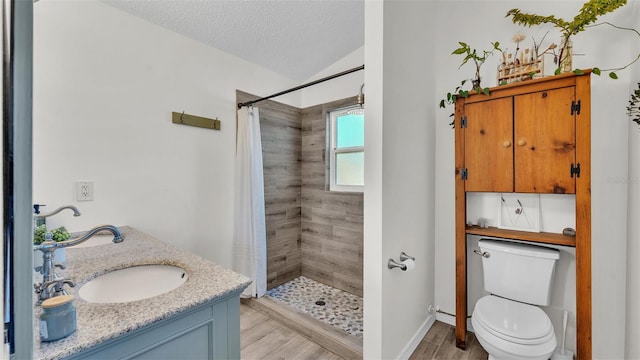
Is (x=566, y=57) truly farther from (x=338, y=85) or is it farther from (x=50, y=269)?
(x=50, y=269)

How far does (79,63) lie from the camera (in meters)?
1.66

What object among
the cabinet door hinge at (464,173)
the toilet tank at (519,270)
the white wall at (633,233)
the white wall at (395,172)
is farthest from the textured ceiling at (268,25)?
the toilet tank at (519,270)

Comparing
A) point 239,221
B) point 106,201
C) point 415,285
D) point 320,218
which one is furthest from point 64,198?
point 415,285

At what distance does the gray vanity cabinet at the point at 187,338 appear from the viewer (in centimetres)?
71

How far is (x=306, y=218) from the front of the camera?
10.5ft

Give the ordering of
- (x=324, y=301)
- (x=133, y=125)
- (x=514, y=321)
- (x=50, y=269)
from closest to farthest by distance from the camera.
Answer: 1. (x=50, y=269)
2. (x=514, y=321)
3. (x=133, y=125)
4. (x=324, y=301)

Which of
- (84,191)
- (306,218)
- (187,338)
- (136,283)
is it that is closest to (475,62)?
(306,218)

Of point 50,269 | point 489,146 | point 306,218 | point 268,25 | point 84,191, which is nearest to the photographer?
point 50,269

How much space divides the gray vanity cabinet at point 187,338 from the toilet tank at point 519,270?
1741 millimetres

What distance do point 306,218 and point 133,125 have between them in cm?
197

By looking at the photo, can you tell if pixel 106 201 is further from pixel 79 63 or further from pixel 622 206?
pixel 622 206

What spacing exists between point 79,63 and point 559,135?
3031 mm

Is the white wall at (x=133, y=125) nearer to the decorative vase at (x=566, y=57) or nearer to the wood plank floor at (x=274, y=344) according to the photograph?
the wood plank floor at (x=274, y=344)

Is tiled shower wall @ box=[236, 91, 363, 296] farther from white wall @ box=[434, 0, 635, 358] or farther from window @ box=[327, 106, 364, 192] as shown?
white wall @ box=[434, 0, 635, 358]
